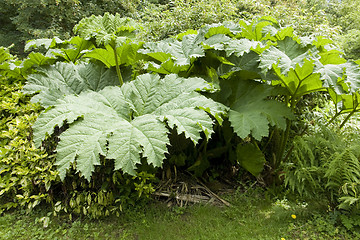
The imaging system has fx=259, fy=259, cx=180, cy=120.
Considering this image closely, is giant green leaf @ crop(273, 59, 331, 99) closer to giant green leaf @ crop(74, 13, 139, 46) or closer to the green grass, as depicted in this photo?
the green grass

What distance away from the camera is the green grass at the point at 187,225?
2045 millimetres

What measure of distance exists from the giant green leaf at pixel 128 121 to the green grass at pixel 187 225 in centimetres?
64

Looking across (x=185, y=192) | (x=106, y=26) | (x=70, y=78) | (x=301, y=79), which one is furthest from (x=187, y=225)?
(x=106, y=26)

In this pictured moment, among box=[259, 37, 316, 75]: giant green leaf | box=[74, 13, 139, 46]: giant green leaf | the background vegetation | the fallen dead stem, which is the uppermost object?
box=[259, 37, 316, 75]: giant green leaf

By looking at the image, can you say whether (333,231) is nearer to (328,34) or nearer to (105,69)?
(105,69)

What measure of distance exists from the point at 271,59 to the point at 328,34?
279 cm

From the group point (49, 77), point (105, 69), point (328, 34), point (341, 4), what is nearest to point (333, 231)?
point (105, 69)

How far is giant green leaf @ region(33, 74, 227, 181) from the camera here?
5.65 feet

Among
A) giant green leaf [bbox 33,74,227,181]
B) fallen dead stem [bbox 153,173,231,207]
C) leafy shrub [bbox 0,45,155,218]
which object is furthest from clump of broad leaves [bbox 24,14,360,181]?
fallen dead stem [bbox 153,173,231,207]

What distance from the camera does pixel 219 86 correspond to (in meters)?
2.32

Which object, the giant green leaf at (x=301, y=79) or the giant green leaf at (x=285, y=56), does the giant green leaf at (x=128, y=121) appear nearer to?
the giant green leaf at (x=285, y=56)

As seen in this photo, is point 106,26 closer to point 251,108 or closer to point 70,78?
point 70,78

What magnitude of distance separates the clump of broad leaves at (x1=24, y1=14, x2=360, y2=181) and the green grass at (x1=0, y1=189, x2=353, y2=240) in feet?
1.57

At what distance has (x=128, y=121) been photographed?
6.69ft
